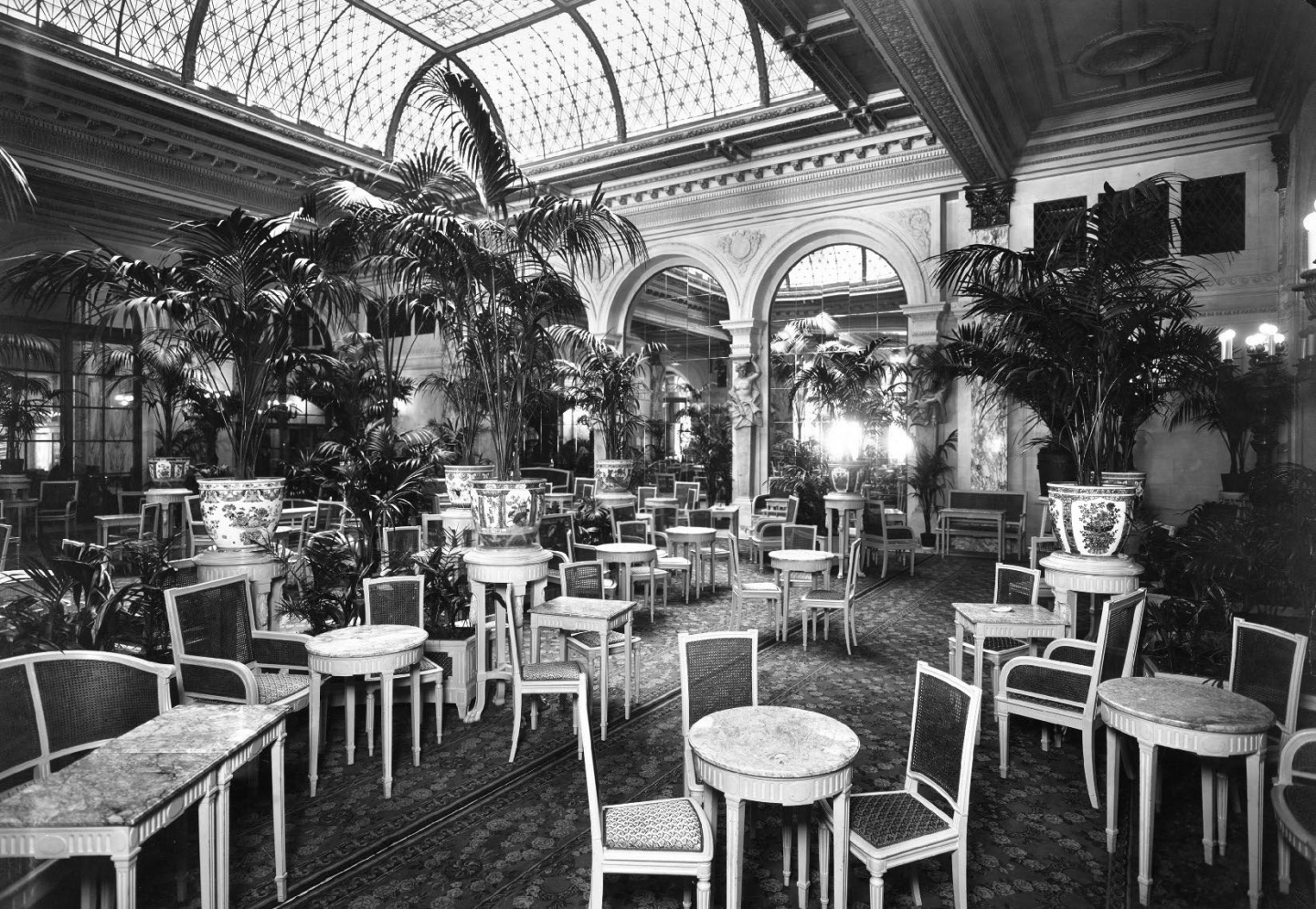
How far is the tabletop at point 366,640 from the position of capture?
3.50m

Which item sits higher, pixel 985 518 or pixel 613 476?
pixel 613 476

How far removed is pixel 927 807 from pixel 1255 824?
47.5 inches

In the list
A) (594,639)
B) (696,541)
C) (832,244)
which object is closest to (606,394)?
(696,541)

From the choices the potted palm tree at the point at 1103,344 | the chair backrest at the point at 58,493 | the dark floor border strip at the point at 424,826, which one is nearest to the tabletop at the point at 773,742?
the dark floor border strip at the point at 424,826

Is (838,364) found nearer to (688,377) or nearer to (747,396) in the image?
(747,396)

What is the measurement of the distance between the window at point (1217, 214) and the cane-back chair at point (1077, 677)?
744cm

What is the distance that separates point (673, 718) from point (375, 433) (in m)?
5.87

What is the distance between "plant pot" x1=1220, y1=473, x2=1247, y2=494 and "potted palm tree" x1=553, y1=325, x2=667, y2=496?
24.0 ft

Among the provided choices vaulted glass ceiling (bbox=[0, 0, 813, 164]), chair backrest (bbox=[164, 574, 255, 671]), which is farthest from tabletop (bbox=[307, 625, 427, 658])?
vaulted glass ceiling (bbox=[0, 0, 813, 164])

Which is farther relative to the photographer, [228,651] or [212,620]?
[228,651]

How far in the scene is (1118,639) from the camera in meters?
3.64

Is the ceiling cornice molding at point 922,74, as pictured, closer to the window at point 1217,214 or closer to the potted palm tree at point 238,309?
the window at point 1217,214

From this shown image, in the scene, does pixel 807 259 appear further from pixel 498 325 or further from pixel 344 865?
pixel 344 865

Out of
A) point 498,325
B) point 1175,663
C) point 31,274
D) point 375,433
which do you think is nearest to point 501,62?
point 375,433
